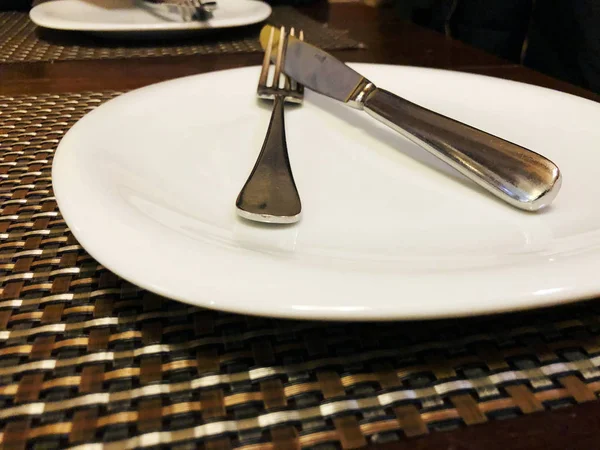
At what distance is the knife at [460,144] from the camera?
29cm

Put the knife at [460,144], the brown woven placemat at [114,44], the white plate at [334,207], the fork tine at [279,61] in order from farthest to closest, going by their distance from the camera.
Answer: the brown woven placemat at [114,44]
the fork tine at [279,61]
the knife at [460,144]
the white plate at [334,207]

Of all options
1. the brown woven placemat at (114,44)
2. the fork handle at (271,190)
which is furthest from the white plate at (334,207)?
the brown woven placemat at (114,44)

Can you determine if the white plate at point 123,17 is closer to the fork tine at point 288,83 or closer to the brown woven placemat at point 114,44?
the brown woven placemat at point 114,44

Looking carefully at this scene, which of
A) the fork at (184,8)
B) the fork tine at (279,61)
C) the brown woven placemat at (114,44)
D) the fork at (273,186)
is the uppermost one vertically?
the fork tine at (279,61)

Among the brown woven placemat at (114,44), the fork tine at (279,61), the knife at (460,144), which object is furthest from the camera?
the brown woven placemat at (114,44)

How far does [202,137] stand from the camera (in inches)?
14.1

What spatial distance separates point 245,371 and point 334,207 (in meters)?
0.11

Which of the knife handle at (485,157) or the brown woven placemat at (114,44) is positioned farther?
the brown woven placemat at (114,44)

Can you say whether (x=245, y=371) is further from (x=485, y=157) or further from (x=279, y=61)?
(x=279, y=61)

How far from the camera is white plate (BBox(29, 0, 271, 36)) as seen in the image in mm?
690

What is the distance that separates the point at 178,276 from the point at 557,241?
184 millimetres

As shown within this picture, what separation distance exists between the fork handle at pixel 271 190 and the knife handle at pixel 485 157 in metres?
0.09

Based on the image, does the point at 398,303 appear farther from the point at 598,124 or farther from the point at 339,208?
the point at 598,124

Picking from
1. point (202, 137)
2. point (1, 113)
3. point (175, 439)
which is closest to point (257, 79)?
point (202, 137)
